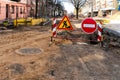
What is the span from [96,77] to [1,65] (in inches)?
113

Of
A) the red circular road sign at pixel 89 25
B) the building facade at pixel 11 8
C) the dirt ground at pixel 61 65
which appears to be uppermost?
the building facade at pixel 11 8

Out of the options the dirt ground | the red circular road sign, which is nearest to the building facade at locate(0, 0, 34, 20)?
the red circular road sign

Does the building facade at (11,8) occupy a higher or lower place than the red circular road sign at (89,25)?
higher

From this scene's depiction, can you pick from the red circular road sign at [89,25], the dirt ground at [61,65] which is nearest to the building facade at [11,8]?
the red circular road sign at [89,25]

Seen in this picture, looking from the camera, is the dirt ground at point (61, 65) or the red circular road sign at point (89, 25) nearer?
the dirt ground at point (61, 65)

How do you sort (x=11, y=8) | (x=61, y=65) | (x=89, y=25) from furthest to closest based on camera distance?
1. (x=11, y=8)
2. (x=89, y=25)
3. (x=61, y=65)

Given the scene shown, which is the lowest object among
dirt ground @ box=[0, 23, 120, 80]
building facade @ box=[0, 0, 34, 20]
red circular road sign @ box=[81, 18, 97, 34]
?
dirt ground @ box=[0, 23, 120, 80]

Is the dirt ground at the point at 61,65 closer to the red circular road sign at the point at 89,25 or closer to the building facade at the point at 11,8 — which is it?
the red circular road sign at the point at 89,25

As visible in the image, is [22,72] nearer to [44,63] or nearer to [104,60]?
[44,63]

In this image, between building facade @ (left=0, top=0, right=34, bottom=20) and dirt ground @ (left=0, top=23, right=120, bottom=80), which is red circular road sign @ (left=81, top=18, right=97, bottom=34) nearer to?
dirt ground @ (left=0, top=23, right=120, bottom=80)

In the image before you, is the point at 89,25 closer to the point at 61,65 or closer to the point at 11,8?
the point at 61,65

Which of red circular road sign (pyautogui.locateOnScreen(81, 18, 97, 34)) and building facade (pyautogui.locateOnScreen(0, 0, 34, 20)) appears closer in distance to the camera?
red circular road sign (pyautogui.locateOnScreen(81, 18, 97, 34))

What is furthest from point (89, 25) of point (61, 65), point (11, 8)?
point (11, 8)

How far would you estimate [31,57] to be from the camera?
27.1 feet
